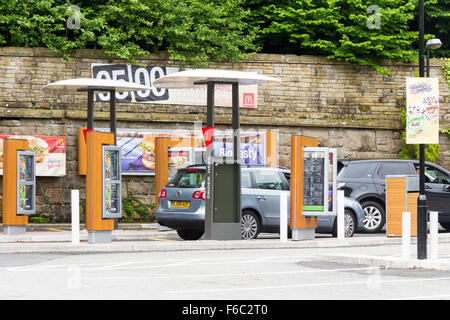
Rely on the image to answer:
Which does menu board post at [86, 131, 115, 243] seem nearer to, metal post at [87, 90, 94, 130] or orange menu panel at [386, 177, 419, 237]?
metal post at [87, 90, 94, 130]

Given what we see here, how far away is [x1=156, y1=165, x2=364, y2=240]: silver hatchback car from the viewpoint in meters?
18.4

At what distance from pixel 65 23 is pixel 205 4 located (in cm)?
439

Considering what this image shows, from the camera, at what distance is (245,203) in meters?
18.9

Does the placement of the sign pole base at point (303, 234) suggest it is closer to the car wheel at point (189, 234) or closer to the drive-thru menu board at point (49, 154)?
the car wheel at point (189, 234)

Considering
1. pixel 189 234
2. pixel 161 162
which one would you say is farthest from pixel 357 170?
pixel 189 234

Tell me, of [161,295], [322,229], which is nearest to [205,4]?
[322,229]

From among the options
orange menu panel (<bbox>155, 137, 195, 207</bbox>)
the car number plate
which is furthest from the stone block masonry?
the car number plate

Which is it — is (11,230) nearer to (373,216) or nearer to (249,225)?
(249,225)

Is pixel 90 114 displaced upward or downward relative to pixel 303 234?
upward

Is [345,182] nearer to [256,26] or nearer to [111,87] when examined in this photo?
[111,87]

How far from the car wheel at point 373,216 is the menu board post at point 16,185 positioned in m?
8.16

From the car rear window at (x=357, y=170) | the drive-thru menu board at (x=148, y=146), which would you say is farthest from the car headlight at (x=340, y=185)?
the drive-thru menu board at (x=148, y=146)

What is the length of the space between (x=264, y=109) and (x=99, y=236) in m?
11.3

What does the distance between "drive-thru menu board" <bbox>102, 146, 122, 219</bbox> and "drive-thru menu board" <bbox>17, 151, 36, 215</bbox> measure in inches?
126
